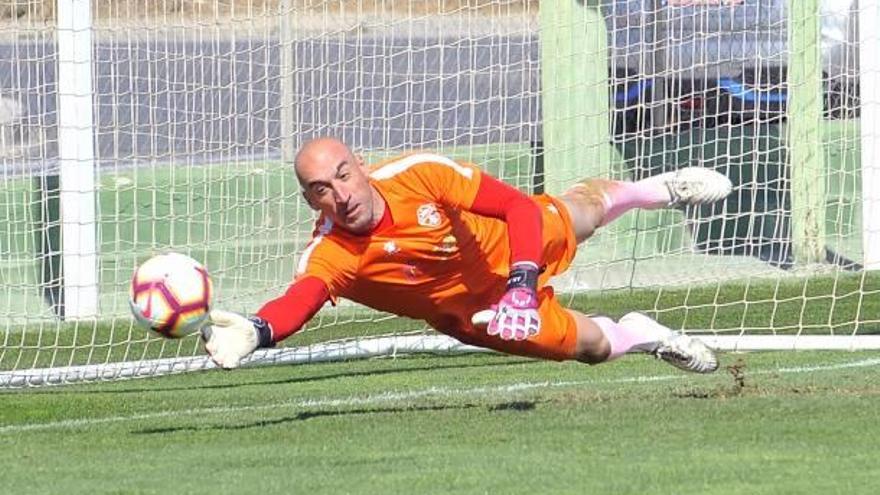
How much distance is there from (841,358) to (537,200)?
8.10 ft

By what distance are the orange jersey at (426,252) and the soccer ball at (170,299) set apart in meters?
0.58

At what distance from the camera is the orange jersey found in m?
8.63

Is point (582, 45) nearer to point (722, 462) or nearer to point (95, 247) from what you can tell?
point (95, 247)

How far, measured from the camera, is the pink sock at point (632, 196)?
9969 millimetres

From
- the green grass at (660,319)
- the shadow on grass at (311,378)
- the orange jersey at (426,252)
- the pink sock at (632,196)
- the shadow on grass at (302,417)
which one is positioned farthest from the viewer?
the green grass at (660,319)

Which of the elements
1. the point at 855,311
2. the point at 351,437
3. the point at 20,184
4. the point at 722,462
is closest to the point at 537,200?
the point at 351,437

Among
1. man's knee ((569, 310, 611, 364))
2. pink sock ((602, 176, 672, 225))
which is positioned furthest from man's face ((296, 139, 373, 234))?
pink sock ((602, 176, 672, 225))

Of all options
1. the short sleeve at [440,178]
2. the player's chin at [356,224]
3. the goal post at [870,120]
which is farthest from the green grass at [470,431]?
the goal post at [870,120]

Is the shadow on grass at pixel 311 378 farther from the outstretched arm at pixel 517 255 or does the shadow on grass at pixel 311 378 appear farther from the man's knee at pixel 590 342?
the outstretched arm at pixel 517 255

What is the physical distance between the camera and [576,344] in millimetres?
9109

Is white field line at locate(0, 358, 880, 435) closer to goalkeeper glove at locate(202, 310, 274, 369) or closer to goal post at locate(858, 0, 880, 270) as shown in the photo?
goalkeeper glove at locate(202, 310, 274, 369)

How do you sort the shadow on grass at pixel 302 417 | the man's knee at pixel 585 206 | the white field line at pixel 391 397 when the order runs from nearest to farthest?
1. the shadow on grass at pixel 302 417
2. the white field line at pixel 391 397
3. the man's knee at pixel 585 206

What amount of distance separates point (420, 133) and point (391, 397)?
4.38m

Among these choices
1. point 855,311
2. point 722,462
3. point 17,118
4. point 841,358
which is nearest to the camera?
point 722,462
